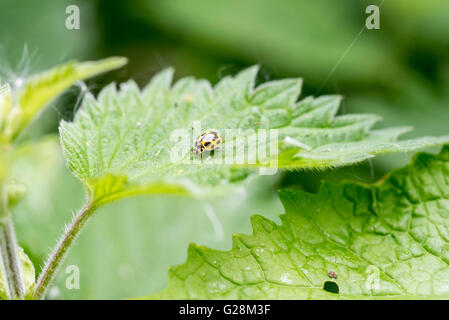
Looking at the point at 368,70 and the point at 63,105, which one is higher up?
the point at 368,70

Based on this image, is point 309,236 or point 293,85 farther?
point 293,85

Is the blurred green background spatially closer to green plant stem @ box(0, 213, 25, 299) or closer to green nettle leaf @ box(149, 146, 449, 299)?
green nettle leaf @ box(149, 146, 449, 299)

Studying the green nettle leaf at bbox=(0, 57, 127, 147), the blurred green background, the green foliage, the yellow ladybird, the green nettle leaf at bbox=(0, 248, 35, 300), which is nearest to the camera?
the green nettle leaf at bbox=(0, 57, 127, 147)

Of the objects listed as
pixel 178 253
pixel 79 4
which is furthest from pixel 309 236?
pixel 79 4

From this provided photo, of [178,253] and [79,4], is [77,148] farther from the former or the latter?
[79,4]

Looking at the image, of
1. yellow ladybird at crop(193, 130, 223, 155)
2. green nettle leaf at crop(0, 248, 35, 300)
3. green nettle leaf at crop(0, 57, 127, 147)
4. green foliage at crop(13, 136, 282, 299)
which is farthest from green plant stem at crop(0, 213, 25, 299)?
green foliage at crop(13, 136, 282, 299)

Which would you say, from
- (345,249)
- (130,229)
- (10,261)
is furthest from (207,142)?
(130,229)

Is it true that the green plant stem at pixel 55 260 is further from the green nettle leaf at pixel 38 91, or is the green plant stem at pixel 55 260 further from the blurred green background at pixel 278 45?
the blurred green background at pixel 278 45
